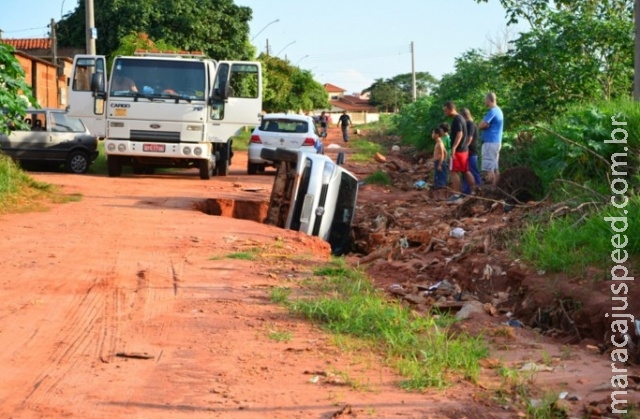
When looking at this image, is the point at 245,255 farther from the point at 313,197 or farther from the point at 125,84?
the point at 125,84

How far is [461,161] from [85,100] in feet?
28.5

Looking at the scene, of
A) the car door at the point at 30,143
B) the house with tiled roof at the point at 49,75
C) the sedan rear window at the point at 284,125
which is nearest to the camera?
the car door at the point at 30,143

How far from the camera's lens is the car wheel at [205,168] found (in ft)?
72.1

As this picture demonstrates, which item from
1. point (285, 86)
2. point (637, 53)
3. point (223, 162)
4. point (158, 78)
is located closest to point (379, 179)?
point (223, 162)

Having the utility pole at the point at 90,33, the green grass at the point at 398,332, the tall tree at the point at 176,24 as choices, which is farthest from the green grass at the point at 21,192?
the tall tree at the point at 176,24

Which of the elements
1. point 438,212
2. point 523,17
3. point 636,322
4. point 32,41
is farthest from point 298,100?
point 636,322

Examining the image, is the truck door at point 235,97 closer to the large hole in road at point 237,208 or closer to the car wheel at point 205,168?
the car wheel at point 205,168

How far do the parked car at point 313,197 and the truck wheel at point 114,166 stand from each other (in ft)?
25.9

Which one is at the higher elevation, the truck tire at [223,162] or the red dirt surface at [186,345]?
the truck tire at [223,162]

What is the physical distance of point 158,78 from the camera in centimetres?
2084

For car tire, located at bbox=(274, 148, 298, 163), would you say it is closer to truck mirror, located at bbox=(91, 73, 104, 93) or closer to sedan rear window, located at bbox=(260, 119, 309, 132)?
truck mirror, located at bbox=(91, 73, 104, 93)

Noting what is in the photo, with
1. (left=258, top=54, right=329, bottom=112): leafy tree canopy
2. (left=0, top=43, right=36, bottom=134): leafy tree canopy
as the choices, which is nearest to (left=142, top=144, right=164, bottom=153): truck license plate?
(left=0, top=43, right=36, bottom=134): leafy tree canopy

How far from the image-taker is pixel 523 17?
68.2 ft

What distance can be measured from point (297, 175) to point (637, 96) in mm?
5336
